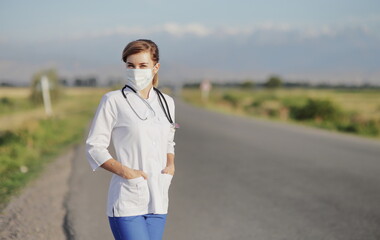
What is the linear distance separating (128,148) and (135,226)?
419mm

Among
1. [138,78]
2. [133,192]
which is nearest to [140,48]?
[138,78]

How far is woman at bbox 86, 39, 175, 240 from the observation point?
234 cm

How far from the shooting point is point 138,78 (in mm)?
2416

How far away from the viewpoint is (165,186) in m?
2.50

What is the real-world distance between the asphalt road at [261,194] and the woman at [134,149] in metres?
2.27

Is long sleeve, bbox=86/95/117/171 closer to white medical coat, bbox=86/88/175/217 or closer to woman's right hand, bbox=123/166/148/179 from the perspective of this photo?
white medical coat, bbox=86/88/175/217

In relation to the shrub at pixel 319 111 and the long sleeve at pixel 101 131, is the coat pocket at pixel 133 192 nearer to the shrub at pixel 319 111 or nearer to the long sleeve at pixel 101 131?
the long sleeve at pixel 101 131

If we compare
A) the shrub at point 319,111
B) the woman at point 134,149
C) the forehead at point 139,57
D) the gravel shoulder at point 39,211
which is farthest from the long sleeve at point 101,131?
the shrub at point 319,111

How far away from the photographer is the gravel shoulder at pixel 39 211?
14.6ft

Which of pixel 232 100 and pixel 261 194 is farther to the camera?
pixel 232 100

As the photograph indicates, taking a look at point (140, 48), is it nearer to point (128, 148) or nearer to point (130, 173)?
point (128, 148)

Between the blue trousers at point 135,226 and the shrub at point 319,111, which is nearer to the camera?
the blue trousers at point 135,226

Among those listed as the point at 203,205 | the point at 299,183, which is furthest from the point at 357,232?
the point at 299,183

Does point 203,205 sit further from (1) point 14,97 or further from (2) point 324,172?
(1) point 14,97
